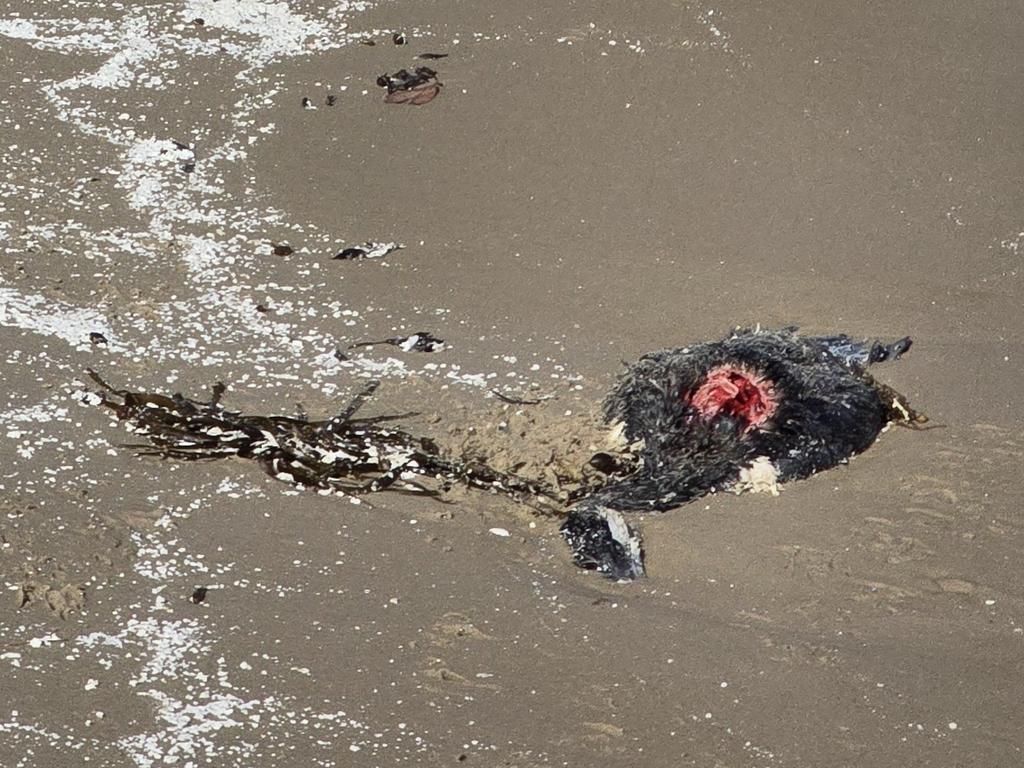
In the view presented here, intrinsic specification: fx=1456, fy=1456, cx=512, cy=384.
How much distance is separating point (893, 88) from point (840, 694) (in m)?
3.92

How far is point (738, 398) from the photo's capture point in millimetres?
4855

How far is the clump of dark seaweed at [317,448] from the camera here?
15.2 ft

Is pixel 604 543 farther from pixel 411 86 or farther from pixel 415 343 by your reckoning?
pixel 411 86

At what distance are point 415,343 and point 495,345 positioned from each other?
0.30m

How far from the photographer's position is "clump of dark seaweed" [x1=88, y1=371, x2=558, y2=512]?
4.62 m

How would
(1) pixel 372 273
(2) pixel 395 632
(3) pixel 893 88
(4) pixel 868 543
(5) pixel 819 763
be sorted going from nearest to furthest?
(5) pixel 819 763, (2) pixel 395 632, (4) pixel 868 543, (1) pixel 372 273, (3) pixel 893 88

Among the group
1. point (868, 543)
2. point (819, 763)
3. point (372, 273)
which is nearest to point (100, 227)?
point (372, 273)

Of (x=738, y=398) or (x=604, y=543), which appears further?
(x=738, y=398)

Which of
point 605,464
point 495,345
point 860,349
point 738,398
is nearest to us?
point 605,464

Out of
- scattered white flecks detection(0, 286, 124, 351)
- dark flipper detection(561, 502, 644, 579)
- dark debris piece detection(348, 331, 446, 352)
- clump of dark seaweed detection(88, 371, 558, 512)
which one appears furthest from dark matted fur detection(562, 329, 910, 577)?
scattered white flecks detection(0, 286, 124, 351)

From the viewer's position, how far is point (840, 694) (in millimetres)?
3809

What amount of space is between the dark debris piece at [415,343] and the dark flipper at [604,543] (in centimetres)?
124

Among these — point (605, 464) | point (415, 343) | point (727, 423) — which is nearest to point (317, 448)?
point (415, 343)

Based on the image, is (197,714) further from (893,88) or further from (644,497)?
(893,88)
